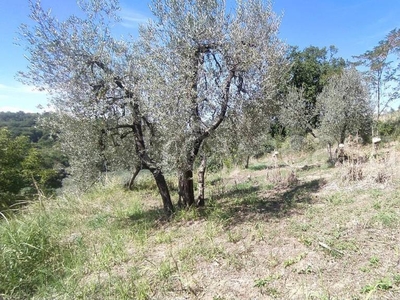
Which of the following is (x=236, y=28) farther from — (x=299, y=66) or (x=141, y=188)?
(x=299, y=66)

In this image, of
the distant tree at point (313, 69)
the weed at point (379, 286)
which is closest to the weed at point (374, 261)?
the weed at point (379, 286)

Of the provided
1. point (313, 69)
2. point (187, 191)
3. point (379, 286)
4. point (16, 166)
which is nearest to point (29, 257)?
point (187, 191)

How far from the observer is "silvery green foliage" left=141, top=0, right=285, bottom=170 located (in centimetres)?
548

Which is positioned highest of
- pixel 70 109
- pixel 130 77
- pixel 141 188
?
pixel 130 77

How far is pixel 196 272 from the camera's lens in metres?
4.02

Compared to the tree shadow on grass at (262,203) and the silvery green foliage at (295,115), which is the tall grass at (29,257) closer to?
the tree shadow on grass at (262,203)

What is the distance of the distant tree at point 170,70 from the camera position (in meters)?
5.53

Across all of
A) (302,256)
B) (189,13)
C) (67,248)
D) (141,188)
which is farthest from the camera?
(141,188)

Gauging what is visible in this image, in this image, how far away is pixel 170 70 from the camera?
5.53 metres

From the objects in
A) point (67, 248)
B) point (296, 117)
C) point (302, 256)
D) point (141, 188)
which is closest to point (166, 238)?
point (67, 248)

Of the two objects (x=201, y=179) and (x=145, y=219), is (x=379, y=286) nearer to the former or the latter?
(x=201, y=179)

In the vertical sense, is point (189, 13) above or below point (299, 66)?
below

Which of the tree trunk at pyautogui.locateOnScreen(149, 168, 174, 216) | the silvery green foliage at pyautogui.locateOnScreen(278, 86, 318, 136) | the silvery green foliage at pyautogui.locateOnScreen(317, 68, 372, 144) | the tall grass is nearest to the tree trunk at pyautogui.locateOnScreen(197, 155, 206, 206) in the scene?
the tree trunk at pyautogui.locateOnScreen(149, 168, 174, 216)

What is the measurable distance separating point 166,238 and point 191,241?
61cm
